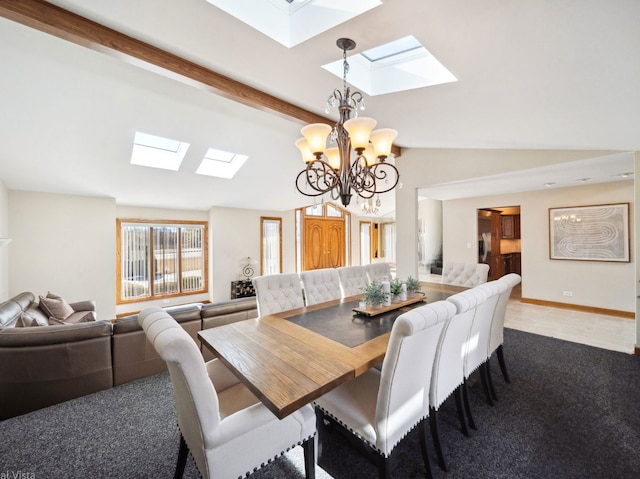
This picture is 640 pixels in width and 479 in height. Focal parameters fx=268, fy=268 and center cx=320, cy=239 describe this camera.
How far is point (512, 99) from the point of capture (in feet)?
6.80

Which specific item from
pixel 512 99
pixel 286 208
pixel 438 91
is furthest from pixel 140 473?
pixel 286 208

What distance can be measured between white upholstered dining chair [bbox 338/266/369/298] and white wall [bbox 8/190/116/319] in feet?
14.8

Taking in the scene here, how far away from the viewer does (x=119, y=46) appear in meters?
1.94

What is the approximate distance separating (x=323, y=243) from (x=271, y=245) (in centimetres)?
164

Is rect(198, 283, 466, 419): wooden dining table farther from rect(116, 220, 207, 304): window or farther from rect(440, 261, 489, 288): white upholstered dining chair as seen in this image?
rect(116, 220, 207, 304): window

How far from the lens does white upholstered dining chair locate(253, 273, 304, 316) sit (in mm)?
2443

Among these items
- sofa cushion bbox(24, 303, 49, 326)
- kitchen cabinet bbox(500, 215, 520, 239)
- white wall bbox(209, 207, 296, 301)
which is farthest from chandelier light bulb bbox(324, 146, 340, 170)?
kitchen cabinet bbox(500, 215, 520, 239)

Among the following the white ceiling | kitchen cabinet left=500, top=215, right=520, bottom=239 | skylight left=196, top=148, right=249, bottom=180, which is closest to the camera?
the white ceiling

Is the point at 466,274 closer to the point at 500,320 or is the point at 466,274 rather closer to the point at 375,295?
the point at 500,320

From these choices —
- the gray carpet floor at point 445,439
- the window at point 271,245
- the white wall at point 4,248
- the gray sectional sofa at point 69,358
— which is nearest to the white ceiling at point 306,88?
the white wall at point 4,248

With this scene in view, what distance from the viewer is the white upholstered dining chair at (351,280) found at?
10.1ft

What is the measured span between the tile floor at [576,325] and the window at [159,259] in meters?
Answer: 6.36

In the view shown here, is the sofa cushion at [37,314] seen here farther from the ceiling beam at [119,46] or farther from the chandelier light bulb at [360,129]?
the chandelier light bulb at [360,129]

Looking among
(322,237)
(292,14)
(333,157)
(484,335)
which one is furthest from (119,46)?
(322,237)
